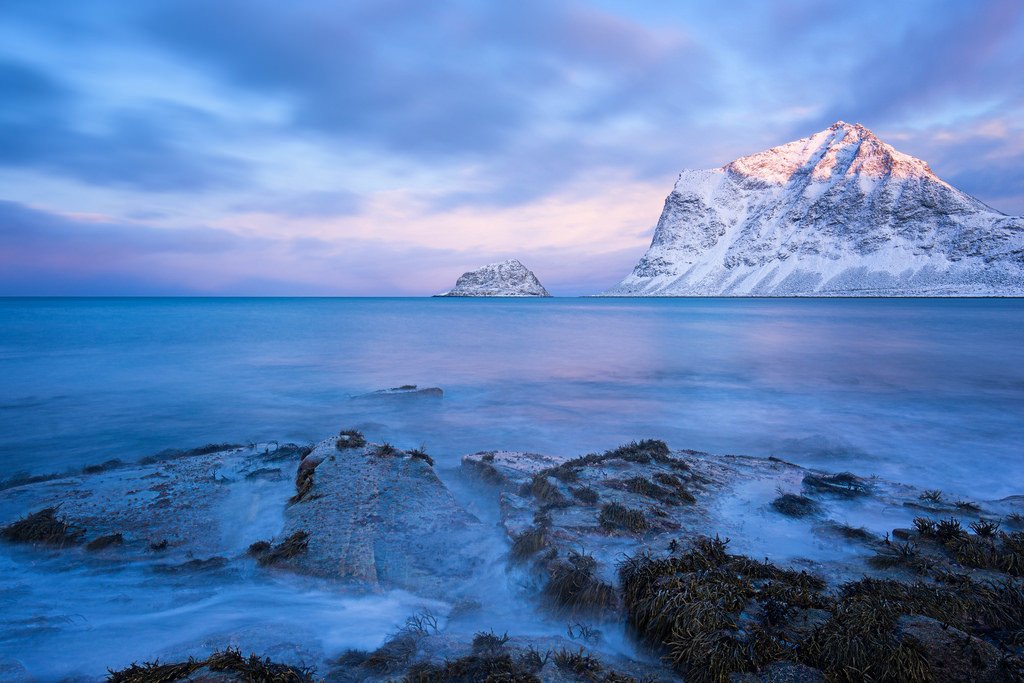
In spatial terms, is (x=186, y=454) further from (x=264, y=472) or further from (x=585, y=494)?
(x=585, y=494)

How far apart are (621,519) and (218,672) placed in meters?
3.71

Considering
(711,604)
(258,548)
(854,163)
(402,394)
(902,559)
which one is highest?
(854,163)

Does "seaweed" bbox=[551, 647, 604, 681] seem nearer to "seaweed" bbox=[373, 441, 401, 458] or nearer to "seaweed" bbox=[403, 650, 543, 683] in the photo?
"seaweed" bbox=[403, 650, 543, 683]

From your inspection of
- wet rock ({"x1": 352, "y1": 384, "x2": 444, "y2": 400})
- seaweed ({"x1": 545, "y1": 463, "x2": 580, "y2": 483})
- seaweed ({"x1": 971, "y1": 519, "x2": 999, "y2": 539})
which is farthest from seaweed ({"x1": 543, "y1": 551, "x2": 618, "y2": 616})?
wet rock ({"x1": 352, "y1": 384, "x2": 444, "y2": 400})

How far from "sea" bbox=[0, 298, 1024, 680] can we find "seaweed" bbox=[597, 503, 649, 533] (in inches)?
59.6

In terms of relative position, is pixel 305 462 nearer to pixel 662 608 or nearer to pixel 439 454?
pixel 439 454

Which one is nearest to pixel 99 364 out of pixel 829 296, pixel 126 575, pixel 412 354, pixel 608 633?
pixel 412 354

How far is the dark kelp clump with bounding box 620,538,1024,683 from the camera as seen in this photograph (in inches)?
115

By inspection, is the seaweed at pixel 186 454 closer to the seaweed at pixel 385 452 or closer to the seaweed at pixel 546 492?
the seaweed at pixel 385 452

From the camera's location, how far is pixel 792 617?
3428 millimetres

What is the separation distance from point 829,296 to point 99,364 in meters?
171

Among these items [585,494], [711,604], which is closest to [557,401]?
[585,494]

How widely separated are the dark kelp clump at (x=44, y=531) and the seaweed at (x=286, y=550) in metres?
1.99

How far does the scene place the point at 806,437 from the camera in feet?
34.5
